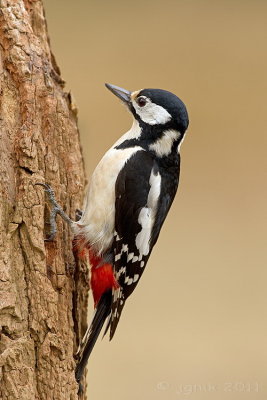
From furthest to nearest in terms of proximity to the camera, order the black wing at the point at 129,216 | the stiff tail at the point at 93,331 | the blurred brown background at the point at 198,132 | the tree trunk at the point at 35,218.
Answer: the blurred brown background at the point at 198,132 → the black wing at the point at 129,216 → the stiff tail at the point at 93,331 → the tree trunk at the point at 35,218

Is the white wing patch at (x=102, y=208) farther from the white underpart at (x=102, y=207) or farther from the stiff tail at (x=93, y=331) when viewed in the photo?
the stiff tail at (x=93, y=331)

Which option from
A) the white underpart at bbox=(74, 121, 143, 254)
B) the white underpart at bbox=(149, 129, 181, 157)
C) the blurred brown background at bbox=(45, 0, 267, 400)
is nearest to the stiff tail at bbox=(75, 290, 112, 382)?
the white underpart at bbox=(74, 121, 143, 254)

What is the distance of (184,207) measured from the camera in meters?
3.76

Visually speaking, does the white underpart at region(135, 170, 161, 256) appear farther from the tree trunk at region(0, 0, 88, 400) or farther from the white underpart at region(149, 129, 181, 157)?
the tree trunk at region(0, 0, 88, 400)

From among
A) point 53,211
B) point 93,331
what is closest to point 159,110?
point 53,211

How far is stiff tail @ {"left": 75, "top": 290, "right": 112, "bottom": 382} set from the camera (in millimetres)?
2129

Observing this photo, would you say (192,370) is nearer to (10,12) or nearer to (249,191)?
(249,191)

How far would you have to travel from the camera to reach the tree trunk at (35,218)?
196 centimetres

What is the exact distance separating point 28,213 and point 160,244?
1.79 meters

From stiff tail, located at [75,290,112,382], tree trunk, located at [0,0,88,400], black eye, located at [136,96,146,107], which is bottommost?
stiff tail, located at [75,290,112,382]

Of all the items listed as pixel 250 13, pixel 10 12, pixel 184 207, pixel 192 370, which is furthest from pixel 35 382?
pixel 250 13

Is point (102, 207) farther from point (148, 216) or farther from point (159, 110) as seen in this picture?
point (159, 110)

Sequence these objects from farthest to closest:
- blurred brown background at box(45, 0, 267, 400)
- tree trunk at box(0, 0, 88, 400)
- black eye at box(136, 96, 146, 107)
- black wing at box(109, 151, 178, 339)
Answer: blurred brown background at box(45, 0, 267, 400), black eye at box(136, 96, 146, 107), black wing at box(109, 151, 178, 339), tree trunk at box(0, 0, 88, 400)

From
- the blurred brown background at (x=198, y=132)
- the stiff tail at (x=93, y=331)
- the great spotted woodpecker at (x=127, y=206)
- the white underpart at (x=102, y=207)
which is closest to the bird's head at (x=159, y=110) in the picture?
the great spotted woodpecker at (x=127, y=206)
